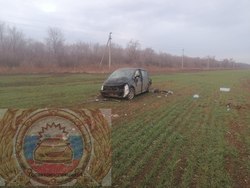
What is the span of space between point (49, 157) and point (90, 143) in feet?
3.32

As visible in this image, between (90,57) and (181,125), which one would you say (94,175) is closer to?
(181,125)

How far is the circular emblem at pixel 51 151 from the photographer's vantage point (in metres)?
4.63

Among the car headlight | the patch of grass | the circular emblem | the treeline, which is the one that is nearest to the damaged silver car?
the car headlight

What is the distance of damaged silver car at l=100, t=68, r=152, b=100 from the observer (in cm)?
1320

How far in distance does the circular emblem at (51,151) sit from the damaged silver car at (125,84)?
22.7 ft

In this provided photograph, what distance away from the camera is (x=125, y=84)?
526 inches

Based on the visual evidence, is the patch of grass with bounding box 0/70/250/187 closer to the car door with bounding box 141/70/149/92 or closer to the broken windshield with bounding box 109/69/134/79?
the broken windshield with bounding box 109/69/134/79

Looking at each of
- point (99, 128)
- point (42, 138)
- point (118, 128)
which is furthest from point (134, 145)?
point (42, 138)

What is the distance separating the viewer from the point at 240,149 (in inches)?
252

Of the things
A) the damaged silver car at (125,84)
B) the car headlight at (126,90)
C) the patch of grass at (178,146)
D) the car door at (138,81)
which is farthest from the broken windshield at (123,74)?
the patch of grass at (178,146)

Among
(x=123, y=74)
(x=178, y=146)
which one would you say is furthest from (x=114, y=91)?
(x=178, y=146)

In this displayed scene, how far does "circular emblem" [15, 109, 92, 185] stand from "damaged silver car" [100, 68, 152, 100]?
6921 millimetres

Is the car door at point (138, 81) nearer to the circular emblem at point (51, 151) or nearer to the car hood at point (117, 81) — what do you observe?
the car hood at point (117, 81)

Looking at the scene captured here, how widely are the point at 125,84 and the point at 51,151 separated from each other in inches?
337
